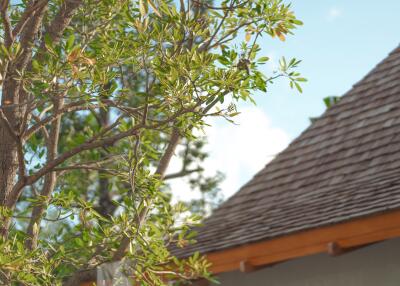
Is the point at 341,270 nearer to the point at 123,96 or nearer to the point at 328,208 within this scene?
the point at 328,208

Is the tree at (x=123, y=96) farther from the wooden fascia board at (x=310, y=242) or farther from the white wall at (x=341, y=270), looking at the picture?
the white wall at (x=341, y=270)

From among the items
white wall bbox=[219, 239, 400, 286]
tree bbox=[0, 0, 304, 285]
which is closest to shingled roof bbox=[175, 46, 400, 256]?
white wall bbox=[219, 239, 400, 286]

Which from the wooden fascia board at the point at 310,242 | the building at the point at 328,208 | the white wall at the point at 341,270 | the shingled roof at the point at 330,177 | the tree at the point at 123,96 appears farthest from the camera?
the shingled roof at the point at 330,177

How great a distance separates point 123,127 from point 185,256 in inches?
68.4

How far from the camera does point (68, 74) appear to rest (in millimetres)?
6246

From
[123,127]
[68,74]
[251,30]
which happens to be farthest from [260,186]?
[68,74]

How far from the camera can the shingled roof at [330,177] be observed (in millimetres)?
7586

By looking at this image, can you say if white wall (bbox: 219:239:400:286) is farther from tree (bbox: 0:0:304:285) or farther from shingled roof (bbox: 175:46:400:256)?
tree (bbox: 0:0:304:285)

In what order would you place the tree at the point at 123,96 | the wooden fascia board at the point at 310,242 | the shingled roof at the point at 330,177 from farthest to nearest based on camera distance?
1. the shingled roof at the point at 330,177
2. the wooden fascia board at the point at 310,242
3. the tree at the point at 123,96

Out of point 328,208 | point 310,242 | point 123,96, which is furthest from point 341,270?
point 123,96

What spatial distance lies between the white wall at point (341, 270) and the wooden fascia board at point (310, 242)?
19.4 inches

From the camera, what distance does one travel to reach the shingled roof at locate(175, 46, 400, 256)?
759 cm

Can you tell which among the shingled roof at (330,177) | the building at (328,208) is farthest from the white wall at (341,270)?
the shingled roof at (330,177)

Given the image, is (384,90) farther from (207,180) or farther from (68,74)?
(207,180)
